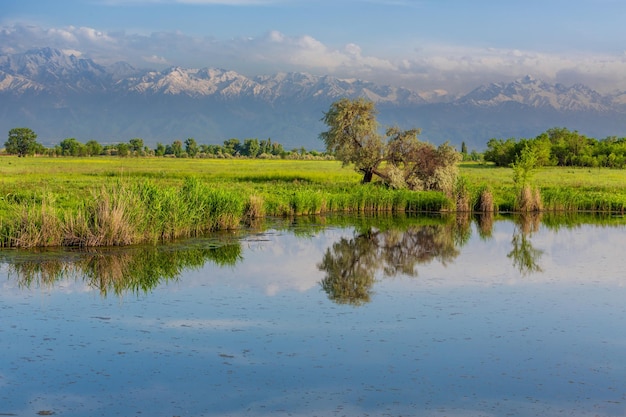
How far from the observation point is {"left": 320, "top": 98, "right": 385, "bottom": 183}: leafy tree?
132ft

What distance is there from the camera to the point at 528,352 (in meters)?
12.1

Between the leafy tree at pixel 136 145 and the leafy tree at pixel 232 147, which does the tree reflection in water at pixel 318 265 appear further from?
the leafy tree at pixel 232 147

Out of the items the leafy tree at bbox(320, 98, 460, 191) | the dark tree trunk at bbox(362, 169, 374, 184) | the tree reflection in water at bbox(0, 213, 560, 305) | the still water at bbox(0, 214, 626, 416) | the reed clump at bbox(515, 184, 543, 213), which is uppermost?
the leafy tree at bbox(320, 98, 460, 191)

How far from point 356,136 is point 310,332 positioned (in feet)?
93.0

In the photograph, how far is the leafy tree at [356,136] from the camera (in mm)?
40250

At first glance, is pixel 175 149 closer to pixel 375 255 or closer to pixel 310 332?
pixel 375 255

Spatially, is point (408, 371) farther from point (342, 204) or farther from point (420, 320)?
point (342, 204)

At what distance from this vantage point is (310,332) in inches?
515

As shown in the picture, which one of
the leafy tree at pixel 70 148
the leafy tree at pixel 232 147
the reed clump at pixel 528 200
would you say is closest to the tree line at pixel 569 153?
the reed clump at pixel 528 200

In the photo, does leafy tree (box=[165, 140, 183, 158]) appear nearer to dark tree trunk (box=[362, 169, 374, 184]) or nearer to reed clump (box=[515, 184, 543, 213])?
dark tree trunk (box=[362, 169, 374, 184])

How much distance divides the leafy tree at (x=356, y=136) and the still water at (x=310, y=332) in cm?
1779

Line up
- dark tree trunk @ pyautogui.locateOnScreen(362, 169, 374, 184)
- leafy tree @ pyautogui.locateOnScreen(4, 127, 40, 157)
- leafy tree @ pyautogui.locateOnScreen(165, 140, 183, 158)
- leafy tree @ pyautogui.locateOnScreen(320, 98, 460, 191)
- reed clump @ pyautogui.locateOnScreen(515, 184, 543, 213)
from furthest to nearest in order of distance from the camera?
leafy tree @ pyautogui.locateOnScreen(165, 140, 183, 158), leafy tree @ pyautogui.locateOnScreen(4, 127, 40, 157), dark tree trunk @ pyautogui.locateOnScreen(362, 169, 374, 184), leafy tree @ pyautogui.locateOnScreen(320, 98, 460, 191), reed clump @ pyautogui.locateOnScreen(515, 184, 543, 213)

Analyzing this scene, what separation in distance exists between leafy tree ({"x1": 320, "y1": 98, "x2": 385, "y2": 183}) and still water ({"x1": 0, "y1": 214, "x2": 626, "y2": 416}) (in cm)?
1779

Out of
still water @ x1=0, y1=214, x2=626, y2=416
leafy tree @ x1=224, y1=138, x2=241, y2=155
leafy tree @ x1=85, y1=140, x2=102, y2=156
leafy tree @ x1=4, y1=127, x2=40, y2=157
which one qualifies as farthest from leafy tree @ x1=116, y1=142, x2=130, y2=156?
still water @ x1=0, y1=214, x2=626, y2=416
